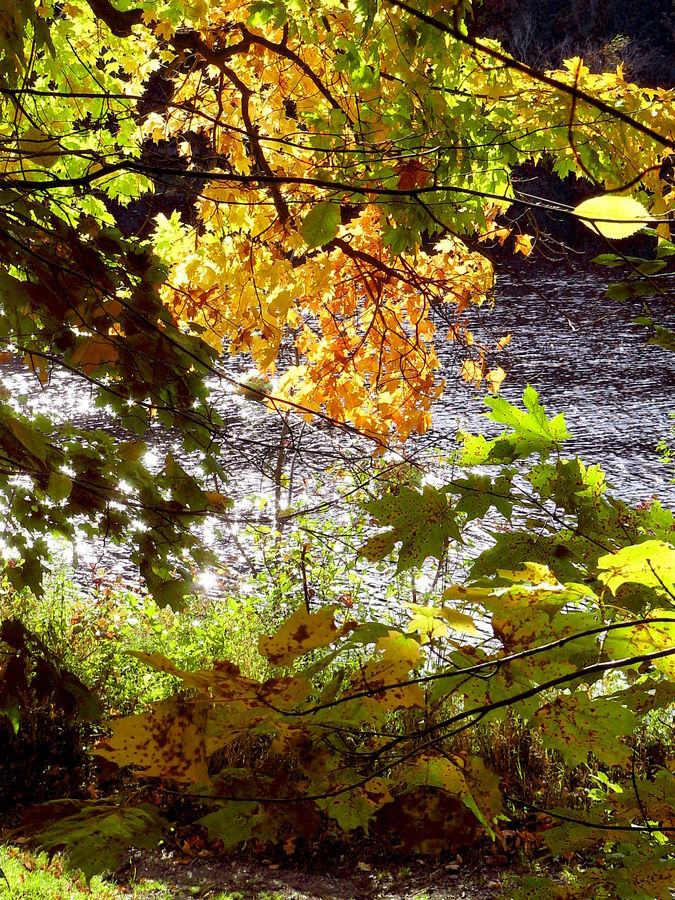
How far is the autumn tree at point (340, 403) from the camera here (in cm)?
69

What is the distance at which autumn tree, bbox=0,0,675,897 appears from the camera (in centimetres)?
69

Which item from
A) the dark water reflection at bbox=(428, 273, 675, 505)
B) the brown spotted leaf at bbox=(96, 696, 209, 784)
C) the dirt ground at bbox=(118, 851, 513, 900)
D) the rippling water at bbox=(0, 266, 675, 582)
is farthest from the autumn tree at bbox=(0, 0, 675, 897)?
the dark water reflection at bbox=(428, 273, 675, 505)

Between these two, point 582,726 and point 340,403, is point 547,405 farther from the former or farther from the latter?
point 582,726

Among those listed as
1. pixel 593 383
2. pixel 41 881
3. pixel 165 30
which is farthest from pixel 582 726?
pixel 593 383

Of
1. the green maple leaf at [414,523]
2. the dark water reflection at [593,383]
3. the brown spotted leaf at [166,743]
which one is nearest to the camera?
the brown spotted leaf at [166,743]

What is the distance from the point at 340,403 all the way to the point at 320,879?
221cm

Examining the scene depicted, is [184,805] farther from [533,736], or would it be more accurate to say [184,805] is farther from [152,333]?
[152,333]

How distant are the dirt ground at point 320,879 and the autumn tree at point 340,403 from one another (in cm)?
74

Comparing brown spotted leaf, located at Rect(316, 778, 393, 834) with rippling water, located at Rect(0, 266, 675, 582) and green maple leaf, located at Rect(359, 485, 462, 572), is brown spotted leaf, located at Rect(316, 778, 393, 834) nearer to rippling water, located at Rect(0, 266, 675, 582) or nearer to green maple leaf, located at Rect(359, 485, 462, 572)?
green maple leaf, located at Rect(359, 485, 462, 572)

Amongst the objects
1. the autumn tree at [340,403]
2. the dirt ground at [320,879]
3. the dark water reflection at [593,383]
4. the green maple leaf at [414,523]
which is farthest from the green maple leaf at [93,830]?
the dark water reflection at [593,383]

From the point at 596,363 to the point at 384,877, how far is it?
956cm

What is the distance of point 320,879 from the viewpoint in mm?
3064

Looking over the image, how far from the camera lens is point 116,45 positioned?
3.59 metres

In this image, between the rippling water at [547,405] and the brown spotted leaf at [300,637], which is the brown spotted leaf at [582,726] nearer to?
the brown spotted leaf at [300,637]
